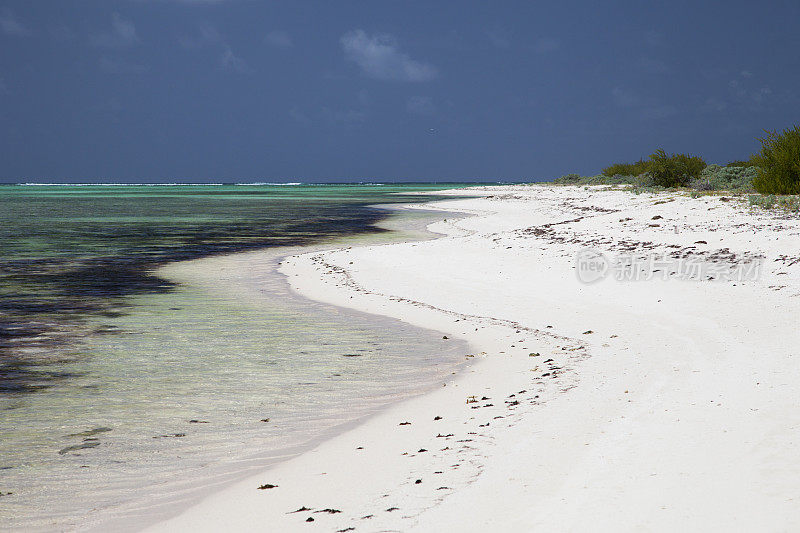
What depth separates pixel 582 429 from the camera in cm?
618

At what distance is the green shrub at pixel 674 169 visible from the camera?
4625cm

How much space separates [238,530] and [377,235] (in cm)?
2842

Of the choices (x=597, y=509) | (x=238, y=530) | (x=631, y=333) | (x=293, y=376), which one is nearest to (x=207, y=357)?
(x=293, y=376)

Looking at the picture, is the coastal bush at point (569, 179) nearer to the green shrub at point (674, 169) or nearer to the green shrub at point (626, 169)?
the green shrub at point (626, 169)

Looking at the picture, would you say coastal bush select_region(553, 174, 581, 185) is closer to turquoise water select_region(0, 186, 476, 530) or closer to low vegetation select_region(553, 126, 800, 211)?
low vegetation select_region(553, 126, 800, 211)

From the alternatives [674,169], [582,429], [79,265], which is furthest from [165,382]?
[674,169]

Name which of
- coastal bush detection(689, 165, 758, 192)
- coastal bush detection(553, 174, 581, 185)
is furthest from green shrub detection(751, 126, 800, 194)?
coastal bush detection(553, 174, 581, 185)

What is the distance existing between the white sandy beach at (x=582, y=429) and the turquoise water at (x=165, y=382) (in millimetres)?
677

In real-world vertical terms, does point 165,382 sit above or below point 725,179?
below

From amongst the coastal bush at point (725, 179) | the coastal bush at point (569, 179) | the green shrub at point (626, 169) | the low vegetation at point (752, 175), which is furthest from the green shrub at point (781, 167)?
the coastal bush at point (569, 179)

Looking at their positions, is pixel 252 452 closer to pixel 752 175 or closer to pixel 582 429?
pixel 582 429

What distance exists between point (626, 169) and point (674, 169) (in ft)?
111

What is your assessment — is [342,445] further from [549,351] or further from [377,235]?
[377,235]

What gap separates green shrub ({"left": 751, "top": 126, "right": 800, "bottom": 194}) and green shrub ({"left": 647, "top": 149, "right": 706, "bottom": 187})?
62.4 ft
